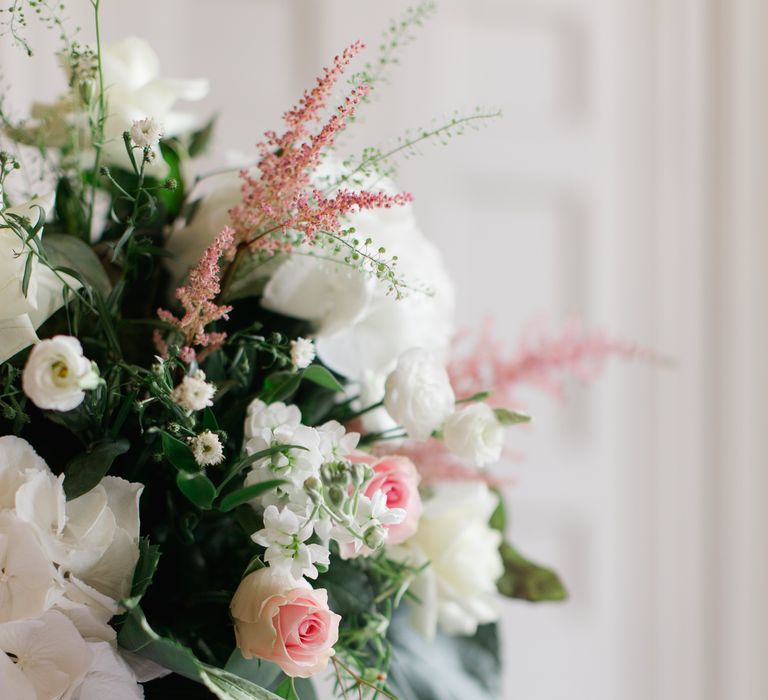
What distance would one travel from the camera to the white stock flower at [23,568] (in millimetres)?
314

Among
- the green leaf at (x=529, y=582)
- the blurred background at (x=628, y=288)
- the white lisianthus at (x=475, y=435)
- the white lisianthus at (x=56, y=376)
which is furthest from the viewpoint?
the blurred background at (x=628, y=288)

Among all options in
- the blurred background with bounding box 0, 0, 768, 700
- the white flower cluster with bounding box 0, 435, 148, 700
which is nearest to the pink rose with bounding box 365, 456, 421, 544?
the white flower cluster with bounding box 0, 435, 148, 700

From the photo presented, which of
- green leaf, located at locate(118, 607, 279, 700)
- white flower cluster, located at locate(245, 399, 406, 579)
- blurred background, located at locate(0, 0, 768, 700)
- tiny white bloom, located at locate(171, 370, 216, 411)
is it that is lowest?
blurred background, located at locate(0, 0, 768, 700)

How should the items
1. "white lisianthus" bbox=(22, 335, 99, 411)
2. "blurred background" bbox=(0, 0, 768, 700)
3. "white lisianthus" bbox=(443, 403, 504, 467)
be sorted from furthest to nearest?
1. "blurred background" bbox=(0, 0, 768, 700)
2. "white lisianthus" bbox=(443, 403, 504, 467)
3. "white lisianthus" bbox=(22, 335, 99, 411)

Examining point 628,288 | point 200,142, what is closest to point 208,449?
point 200,142

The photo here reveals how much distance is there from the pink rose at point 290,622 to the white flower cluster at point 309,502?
1 centimetres

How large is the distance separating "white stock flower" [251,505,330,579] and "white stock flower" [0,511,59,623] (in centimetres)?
8

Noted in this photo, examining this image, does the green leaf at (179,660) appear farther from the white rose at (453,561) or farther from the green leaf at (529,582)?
the green leaf at (529,582)

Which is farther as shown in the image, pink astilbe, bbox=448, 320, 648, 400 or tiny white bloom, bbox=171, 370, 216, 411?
pink astilbe, bbox=448, 320, 648, 400

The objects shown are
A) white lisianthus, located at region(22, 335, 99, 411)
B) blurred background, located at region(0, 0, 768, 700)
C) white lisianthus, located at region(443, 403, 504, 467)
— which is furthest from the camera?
blurred background, located at region(0, 0, 768, 700)

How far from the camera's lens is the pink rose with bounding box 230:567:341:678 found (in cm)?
33

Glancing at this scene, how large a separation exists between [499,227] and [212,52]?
448 mm

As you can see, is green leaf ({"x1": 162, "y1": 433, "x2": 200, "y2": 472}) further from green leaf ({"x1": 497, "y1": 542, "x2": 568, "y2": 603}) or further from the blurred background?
the blurred background

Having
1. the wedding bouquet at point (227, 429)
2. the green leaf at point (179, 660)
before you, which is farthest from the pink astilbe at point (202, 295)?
the green leaf at point (179, 660)
